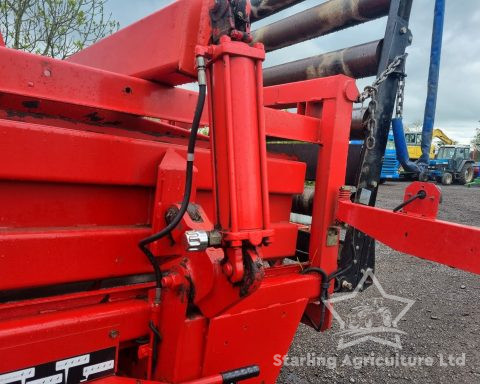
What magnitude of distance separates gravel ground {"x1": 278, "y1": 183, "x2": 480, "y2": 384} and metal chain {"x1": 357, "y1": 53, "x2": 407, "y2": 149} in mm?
1668

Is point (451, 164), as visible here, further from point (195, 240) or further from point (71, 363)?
point (71, 363)

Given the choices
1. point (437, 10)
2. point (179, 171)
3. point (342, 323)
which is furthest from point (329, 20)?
point (342, 323)

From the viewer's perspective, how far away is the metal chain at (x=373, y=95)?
1.93 meters

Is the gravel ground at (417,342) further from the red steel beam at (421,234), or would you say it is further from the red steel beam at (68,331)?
the red steel beam at (68,331)

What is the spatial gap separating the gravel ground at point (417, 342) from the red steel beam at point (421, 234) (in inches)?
55.0

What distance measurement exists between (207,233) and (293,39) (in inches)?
72.9

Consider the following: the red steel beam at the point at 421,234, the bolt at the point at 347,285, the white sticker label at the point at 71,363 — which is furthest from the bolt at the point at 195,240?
the bolt at the point at 347,285

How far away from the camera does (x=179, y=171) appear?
137 centimetres

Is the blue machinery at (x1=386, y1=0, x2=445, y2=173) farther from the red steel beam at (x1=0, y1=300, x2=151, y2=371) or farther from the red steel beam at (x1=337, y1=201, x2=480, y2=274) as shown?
the red steel beam at (x1=0, y1=300, x2=151, y2=371)

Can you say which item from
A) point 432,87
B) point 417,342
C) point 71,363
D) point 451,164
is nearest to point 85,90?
point 71,363

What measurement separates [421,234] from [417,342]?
2.15 metres

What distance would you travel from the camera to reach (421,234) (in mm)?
1576

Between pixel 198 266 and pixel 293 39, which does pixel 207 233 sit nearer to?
pixel 198 266

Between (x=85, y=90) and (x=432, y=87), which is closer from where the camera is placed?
(x=85, y=90)
